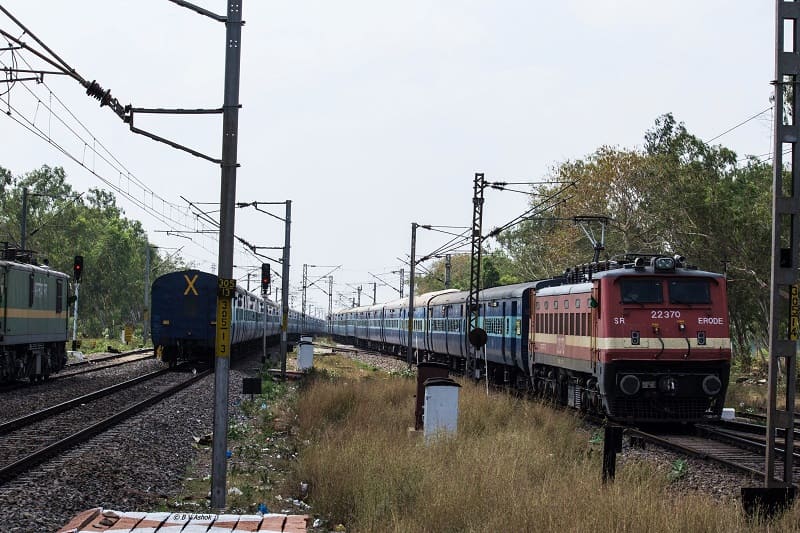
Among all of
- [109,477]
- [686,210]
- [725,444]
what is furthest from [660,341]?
[686,210]

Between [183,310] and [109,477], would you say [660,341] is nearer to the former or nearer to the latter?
[109,477]

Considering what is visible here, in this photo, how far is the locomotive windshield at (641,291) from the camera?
1858cm

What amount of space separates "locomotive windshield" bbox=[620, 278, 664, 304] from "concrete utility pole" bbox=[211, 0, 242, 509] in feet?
31.6

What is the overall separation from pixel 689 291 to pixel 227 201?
1071 cm

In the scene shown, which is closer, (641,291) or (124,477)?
(124,477)

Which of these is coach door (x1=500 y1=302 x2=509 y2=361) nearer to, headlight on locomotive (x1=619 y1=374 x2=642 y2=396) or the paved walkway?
headlight on locomotive (x1=619 y1=374 x2=642 y2=396)

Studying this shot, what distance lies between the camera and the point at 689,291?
18688mm

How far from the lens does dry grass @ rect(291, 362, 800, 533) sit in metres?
8.22

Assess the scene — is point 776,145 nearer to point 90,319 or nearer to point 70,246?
point 70,246

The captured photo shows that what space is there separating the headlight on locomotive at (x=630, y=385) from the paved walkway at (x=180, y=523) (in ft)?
33.4

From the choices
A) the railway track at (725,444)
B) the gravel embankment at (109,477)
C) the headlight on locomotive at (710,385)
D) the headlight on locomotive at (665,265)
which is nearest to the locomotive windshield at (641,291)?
the headlight on locomotive at (665,265)

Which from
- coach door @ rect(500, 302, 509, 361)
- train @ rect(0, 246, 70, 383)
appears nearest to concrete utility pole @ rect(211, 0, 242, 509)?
train @ rect(0, 246, 70, 383)

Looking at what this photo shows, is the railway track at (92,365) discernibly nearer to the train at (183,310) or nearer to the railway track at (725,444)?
the train at (183,310)

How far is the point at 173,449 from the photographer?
1526 centimetres
